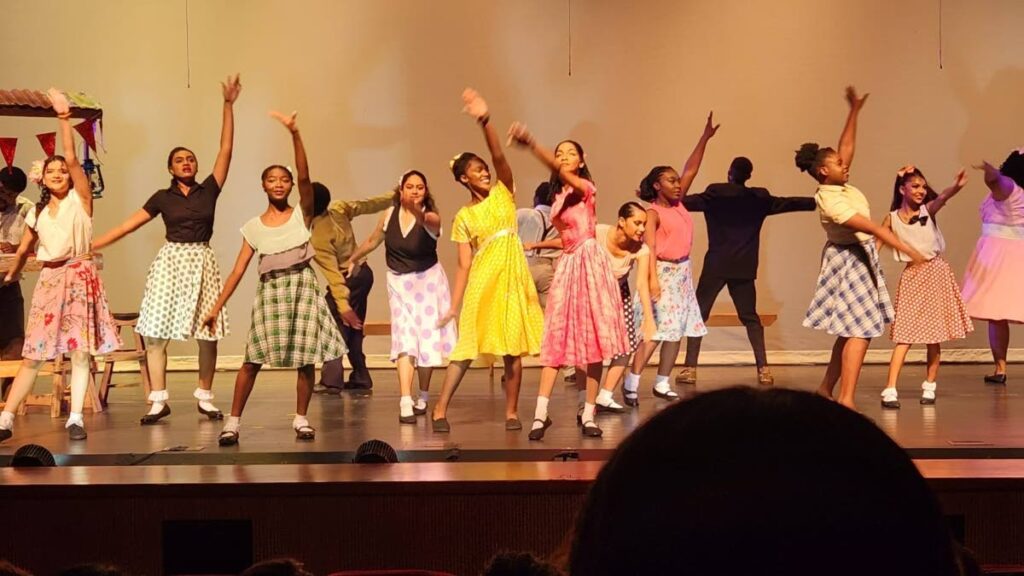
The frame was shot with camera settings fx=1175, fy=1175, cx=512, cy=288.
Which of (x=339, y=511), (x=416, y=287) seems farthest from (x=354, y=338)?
(x=339, y=511)

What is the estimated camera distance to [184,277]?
6.86 meters

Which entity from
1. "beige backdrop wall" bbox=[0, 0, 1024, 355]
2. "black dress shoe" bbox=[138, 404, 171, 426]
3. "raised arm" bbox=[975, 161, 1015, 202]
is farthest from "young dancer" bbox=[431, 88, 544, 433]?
"beige backdrop wall" bbox=[0, 0, 1024, 355]

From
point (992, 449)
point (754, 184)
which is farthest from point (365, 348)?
point (992, 449)

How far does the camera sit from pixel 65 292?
6270 mm

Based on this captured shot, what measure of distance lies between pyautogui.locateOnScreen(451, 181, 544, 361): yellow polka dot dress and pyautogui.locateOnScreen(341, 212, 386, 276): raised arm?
4.08 ft

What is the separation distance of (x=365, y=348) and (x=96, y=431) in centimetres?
378

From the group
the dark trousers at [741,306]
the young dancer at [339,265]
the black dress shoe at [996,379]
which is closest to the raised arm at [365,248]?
the young dancer at [339,265]

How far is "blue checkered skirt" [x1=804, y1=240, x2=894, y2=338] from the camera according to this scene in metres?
6.38

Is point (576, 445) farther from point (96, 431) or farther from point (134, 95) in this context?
point (134, 95)

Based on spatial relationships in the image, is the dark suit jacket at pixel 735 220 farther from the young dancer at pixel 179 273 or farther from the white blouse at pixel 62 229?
the white blouse at pixel 62 229

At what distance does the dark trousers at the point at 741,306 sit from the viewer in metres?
8.15

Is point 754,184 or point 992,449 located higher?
point 754,184

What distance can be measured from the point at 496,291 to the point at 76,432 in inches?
92.1

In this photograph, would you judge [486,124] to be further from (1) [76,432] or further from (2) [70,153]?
(1) [76,432]
